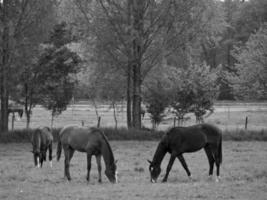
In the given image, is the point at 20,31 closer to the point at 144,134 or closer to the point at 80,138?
the point at 144,134

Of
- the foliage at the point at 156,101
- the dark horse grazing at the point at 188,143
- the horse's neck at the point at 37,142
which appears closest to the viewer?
the dark horse grazing at the point at 188,143

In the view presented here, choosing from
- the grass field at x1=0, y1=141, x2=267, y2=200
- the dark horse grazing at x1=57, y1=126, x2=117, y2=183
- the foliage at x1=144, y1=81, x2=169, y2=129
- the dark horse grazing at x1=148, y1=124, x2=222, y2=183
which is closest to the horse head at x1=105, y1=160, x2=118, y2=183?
the dark horse grazing at x1=57, y1=126, x2=117, y2=183

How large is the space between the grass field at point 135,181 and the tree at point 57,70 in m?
9.48

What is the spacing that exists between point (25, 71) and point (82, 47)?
369cm

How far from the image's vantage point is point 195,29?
29219 millimetres

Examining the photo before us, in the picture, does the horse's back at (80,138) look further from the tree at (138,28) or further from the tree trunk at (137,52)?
the tree at (138,28)

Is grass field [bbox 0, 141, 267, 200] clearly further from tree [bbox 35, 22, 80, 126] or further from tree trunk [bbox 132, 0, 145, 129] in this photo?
tree [bbox 35, 22, 80, 126]

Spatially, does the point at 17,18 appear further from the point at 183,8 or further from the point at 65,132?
the point at 65,132

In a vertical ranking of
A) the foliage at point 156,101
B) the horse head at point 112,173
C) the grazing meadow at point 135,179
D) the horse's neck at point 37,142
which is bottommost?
the grazing meadow at point 135,179

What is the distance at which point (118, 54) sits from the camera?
2958 centimetres

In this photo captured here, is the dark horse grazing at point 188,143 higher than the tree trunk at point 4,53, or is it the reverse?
the tree trunk at point 4,53

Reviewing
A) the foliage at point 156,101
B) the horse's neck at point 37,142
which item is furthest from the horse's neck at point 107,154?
the foliage at point 156,101

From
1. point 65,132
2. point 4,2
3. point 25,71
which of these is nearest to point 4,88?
point 25,71

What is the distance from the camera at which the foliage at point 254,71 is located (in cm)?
3198
